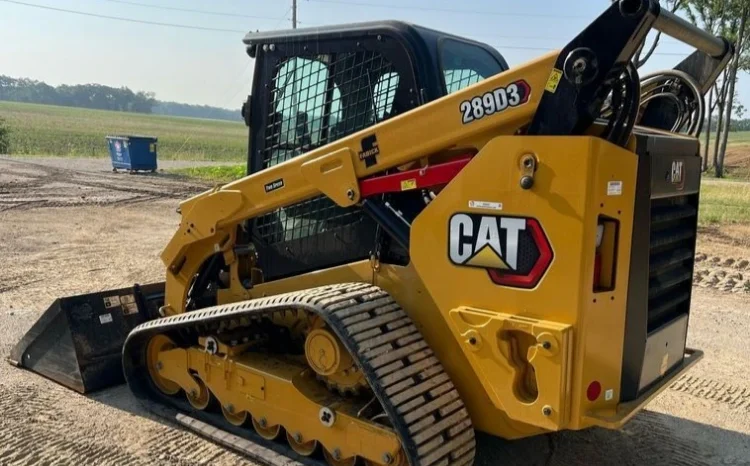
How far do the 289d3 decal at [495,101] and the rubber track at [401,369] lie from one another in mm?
1029

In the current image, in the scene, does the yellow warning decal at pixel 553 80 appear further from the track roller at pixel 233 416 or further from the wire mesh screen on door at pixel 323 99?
the track roller at pixel 233 416

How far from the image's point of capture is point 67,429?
4.31 m

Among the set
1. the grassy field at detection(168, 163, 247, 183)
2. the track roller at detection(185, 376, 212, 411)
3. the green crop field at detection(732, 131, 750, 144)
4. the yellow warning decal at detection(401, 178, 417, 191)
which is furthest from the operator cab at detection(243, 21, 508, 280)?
the green crop field at detection(732, 131, 750, 144)

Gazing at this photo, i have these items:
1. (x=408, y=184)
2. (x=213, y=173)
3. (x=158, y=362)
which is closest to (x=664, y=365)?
(x=408, y=184)

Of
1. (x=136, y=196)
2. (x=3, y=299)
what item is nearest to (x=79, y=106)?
(x=136, y=196)

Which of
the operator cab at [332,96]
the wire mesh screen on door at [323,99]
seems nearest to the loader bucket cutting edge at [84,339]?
the operator cab at [332,96]

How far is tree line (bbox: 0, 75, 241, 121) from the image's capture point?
120 metres

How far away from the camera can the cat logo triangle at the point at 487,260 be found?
302 centimetres

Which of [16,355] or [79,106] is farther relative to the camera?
[79,106]

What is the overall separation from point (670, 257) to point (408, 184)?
4.64 feet

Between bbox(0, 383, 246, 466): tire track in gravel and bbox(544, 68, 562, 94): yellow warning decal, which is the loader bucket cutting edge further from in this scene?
bbox(544, 68, 562, 94): yellow warning decal

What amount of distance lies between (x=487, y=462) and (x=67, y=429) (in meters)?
2.63

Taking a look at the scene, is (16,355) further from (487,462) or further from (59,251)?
(59,251)

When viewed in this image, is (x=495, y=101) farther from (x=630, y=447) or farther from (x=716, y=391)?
(x=716, y=391)
